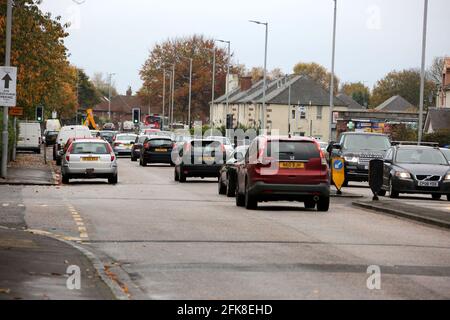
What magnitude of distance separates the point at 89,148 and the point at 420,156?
1114cm

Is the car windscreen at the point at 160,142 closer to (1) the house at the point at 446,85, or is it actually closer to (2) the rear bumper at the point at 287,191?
(2) the rear bumper at the point at 287,191

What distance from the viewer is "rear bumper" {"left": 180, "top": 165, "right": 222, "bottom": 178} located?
39.4 meters

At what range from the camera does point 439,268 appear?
1388cm

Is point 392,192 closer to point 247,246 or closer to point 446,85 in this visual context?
point 247,246

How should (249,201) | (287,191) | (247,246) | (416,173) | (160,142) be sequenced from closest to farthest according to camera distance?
(247,246) < (287,191) < (249,201) < (416,173) < (160,142)

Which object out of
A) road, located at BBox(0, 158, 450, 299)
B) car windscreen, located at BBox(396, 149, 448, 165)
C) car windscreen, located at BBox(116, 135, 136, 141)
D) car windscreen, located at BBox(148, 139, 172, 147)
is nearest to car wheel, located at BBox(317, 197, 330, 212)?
road, located at BBox(0, 158, 450, 299)

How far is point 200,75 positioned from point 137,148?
3058 inches

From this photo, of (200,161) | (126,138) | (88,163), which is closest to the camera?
(88,163)

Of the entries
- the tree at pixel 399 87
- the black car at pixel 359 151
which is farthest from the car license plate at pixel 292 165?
the tree at pixel 399 87

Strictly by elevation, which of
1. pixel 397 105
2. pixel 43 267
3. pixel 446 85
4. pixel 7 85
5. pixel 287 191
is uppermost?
pixel 446 85

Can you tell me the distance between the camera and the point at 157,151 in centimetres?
5597

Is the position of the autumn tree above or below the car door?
above

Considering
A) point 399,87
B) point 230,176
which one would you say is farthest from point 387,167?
point 399,87

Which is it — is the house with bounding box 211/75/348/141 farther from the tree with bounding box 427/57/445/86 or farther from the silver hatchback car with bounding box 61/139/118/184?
the silver hatchback car with bounding box 61/139/118/184
